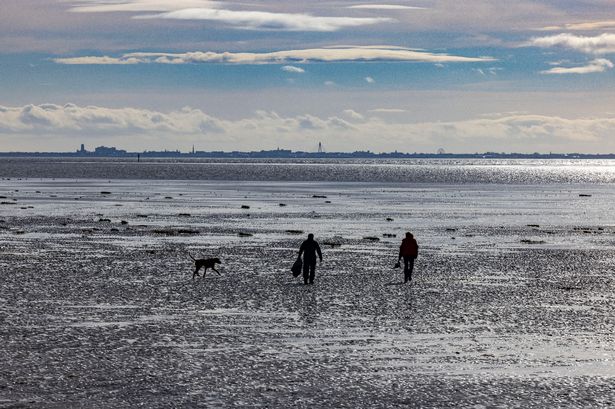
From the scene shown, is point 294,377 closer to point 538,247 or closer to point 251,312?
point 251,312

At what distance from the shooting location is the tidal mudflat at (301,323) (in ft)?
57.8

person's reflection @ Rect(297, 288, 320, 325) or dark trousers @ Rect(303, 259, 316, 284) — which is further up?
dark trousers @ Rect(303, 259, 316, 284)

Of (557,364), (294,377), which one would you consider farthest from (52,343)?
(557,364)

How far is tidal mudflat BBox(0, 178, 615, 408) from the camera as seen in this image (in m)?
17.6

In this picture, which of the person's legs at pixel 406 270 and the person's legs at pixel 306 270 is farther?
the person's legs at pixel 406 270

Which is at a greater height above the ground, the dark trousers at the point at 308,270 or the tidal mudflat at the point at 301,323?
the dark trousers at the point at 308,270

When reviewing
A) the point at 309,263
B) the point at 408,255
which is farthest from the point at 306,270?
the point at 408,255

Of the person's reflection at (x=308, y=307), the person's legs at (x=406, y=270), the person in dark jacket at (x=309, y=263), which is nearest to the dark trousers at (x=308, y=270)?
the person in dark jacket at (x=309, y=263)

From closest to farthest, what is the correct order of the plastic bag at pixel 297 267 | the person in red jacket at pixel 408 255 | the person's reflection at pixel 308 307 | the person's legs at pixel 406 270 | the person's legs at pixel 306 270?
the person's reflection at pixel 308 307
the person's legs at pixel 306 270
the plastic bag at pixel 297 267
the person's legs at pixel 406 270
the person in red jacket at pixel 408 255

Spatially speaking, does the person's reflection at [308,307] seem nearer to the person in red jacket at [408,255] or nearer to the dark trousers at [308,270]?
the dark trousers at [308,270]

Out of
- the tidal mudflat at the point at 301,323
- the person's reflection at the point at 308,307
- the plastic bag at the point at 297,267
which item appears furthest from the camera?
the plastic bag at the point at 297,267

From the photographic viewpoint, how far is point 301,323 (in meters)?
24.6

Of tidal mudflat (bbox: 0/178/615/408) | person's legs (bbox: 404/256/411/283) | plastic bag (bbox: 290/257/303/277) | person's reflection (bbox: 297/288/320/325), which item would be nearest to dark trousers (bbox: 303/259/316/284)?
plastic bag (bbox: 290/257/303/277)

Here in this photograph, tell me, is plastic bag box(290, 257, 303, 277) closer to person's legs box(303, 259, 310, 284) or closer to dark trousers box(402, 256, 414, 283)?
person's legs box(303, 259, 310, 284)
